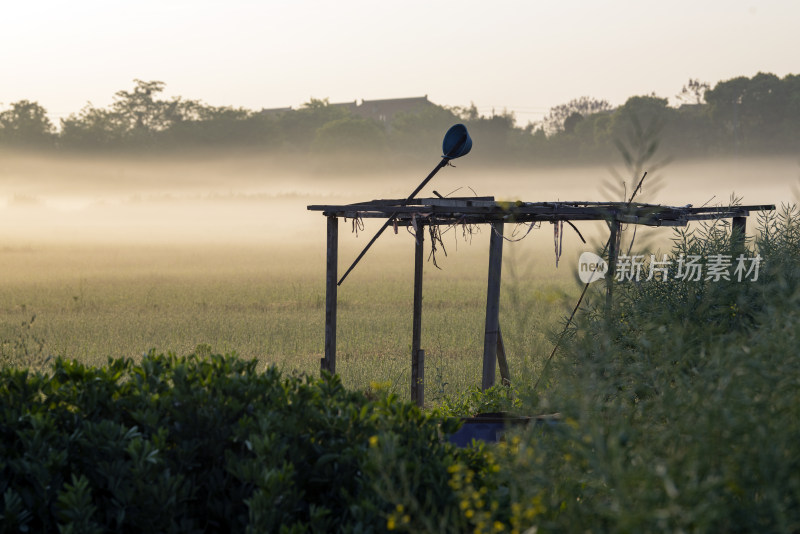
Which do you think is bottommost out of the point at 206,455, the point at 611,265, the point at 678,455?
the point at 206,455

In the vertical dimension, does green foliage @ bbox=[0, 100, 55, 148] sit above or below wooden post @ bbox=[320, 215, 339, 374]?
above

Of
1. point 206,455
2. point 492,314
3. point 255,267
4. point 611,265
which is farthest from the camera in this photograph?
point 255,267

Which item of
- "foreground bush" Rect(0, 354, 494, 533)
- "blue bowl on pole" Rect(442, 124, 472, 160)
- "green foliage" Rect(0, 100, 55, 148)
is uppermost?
"green foliage" Rect(0, 100, 55, 148)

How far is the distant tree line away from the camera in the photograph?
68.6 m

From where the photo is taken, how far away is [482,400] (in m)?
8.84

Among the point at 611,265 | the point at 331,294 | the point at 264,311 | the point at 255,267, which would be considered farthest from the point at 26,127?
the point at 611,265

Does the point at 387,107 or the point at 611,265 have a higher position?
the point at 387,107

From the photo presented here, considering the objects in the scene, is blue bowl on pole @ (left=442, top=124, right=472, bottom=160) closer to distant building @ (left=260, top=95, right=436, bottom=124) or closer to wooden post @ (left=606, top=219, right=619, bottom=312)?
wooden post @ (left=606, top=219, right=619, bottom=312)

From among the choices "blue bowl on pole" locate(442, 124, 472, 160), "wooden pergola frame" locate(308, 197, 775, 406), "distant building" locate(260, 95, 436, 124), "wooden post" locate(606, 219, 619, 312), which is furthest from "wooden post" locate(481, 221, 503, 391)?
"distant building" locate(260, 95, 436, 124)

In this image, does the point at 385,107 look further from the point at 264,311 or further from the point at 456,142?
the point at 456,142

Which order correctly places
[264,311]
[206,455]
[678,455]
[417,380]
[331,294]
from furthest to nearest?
[264,311] < [331,294] < [417,380] < [206,455] < [678,455]

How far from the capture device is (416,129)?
78625mm
